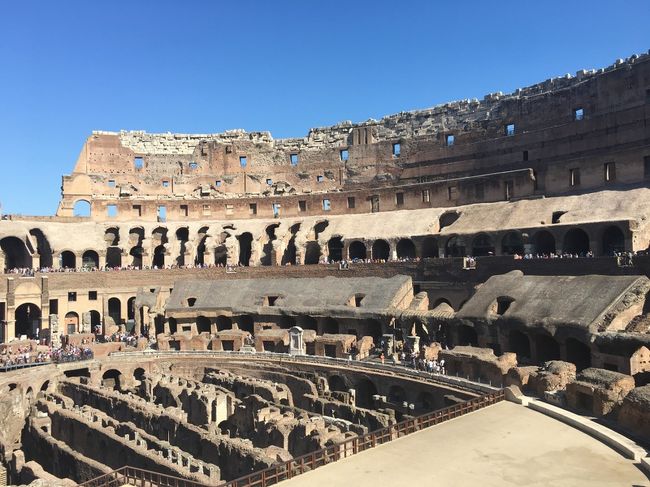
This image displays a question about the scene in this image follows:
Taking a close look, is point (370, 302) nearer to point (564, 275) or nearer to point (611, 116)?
point (564, 275)

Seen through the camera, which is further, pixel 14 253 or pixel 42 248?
pixel 14 253

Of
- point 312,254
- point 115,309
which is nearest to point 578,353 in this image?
point 312,254

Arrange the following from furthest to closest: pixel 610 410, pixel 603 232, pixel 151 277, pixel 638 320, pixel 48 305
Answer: pixel 151 277 → pixel 48 305 → pixel 603 232 → pixel 638 320 → pixel 610 410

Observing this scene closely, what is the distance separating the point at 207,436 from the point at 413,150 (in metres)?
39.5

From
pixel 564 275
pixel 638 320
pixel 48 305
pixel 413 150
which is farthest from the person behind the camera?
pixel 413 150

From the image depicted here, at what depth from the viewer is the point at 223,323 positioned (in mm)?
43781

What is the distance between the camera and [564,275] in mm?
31016

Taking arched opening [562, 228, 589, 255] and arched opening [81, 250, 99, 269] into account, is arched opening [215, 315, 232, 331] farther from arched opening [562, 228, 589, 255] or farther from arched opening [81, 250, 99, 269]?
arched opening [562, 228, 589, 255]

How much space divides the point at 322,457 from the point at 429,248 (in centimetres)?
3178

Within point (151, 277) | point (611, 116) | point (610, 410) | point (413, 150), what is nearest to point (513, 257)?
point (611, 116)

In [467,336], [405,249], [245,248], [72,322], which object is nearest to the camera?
[467,336]

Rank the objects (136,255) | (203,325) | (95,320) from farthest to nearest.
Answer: (136,255) < (95,320) < (203,325)

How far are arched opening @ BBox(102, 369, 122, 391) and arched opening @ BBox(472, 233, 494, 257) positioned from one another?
27203mm

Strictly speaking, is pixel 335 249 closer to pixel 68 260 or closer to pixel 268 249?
pixel 268 249
